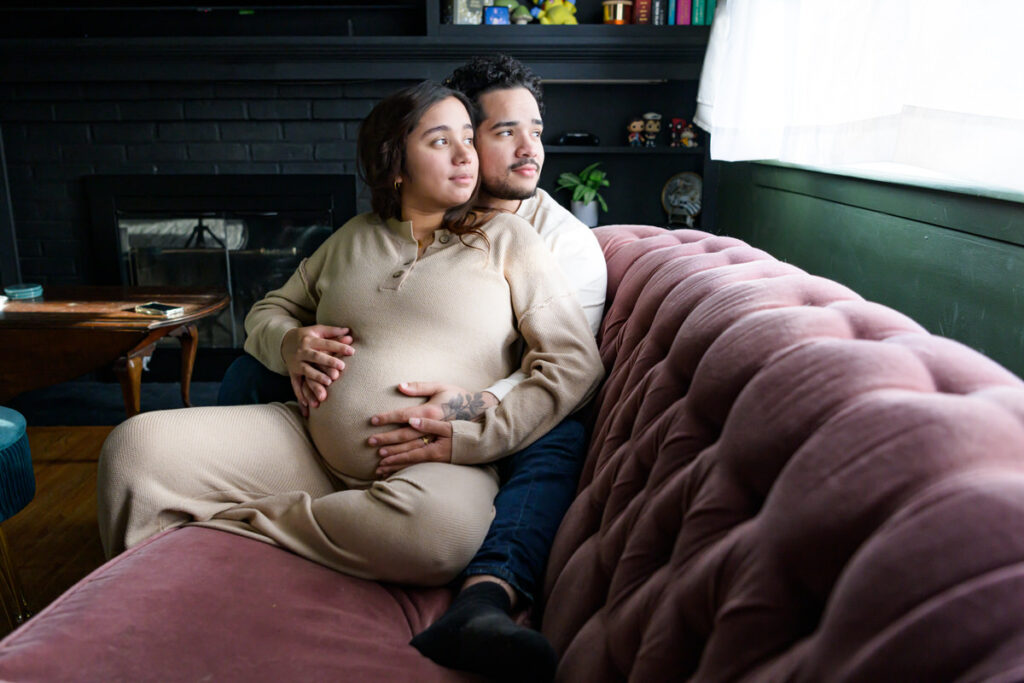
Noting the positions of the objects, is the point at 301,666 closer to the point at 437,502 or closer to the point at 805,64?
the point at 437,502

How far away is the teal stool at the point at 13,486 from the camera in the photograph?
5.09 ft

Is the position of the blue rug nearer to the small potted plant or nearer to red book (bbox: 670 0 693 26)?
the small potted plant

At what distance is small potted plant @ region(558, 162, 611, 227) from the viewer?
3590 mm

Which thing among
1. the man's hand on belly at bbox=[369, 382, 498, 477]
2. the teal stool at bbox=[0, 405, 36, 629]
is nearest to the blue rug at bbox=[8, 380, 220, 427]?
the teal stool at bbox=[0, 405, 36, 629]

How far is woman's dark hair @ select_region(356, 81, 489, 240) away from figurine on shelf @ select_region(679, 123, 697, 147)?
2050 millimetres

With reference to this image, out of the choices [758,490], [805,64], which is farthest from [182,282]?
[758,490]

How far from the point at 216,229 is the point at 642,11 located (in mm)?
2154

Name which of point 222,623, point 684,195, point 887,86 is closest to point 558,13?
point 684,195

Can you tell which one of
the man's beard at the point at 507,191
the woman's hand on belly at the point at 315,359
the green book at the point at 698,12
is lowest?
the woman's hand on belly at the point at 315,359

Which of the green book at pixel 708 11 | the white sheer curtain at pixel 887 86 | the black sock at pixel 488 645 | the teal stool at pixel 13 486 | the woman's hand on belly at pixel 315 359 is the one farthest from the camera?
the green book at pixel 708 11

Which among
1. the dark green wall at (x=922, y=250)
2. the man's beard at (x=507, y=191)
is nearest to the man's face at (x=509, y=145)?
the man's beard at (x=507, y=191)

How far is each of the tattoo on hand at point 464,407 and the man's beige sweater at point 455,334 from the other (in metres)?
0.03

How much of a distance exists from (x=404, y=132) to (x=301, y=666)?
40.8 inches

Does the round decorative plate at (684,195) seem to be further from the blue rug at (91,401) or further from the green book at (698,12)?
the blue rug at (91,401)
